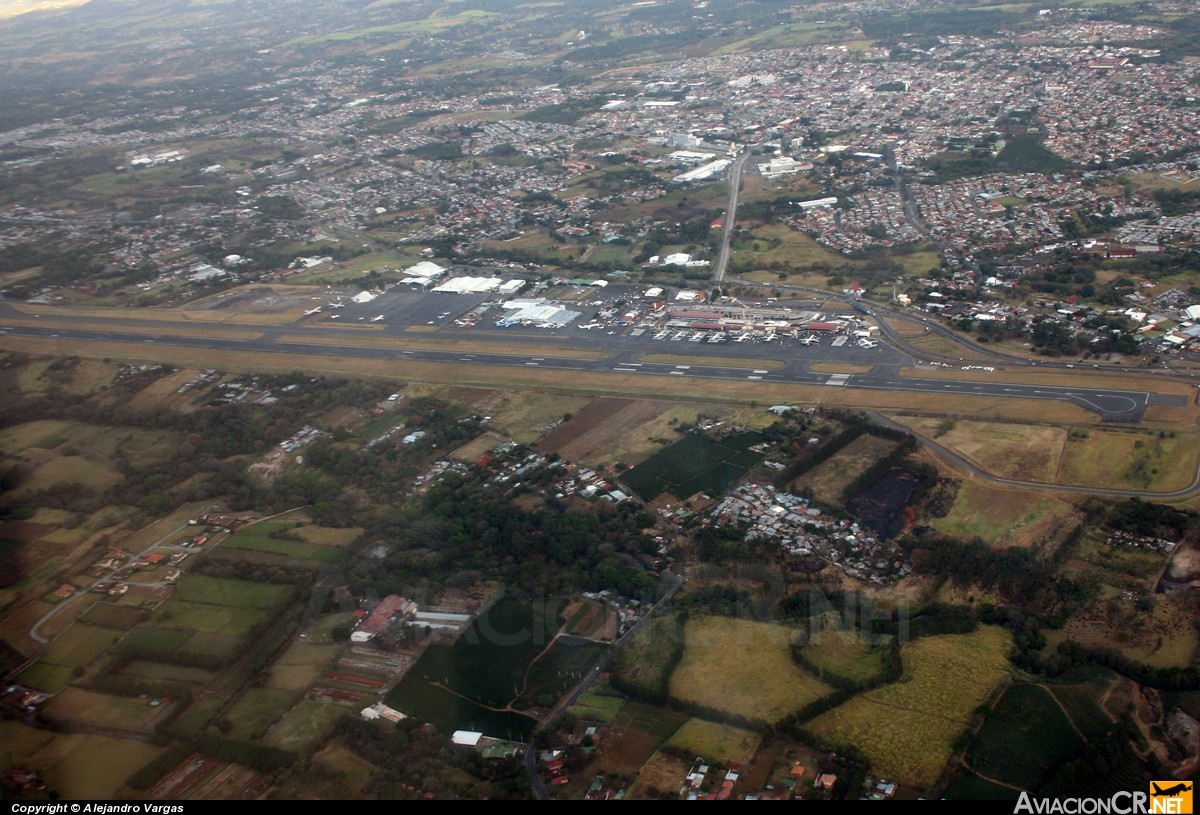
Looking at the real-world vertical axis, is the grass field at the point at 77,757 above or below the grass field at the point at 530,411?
above

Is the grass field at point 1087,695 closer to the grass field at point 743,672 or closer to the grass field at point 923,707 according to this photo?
the grass field at point 923,707

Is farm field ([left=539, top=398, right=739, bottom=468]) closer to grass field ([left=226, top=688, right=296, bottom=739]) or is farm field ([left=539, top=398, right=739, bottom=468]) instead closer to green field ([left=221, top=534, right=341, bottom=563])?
green field ([left=221, top=534, right=341, bottom=563])

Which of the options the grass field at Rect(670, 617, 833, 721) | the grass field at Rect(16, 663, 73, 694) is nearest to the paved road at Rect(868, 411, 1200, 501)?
the grass field at Rect(670, 617, 833, 721)

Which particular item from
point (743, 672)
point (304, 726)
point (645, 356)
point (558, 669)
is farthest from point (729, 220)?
point (304, 726)

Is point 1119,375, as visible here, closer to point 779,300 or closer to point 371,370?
point 779,300

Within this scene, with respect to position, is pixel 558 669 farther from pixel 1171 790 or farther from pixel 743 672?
pixel 1171 790

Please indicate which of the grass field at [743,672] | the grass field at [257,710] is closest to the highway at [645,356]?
the grass field at [743,672]

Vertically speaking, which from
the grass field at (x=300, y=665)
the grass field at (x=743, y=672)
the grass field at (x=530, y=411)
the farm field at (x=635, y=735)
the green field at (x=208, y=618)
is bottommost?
the farm field at (x=635, y=735)
